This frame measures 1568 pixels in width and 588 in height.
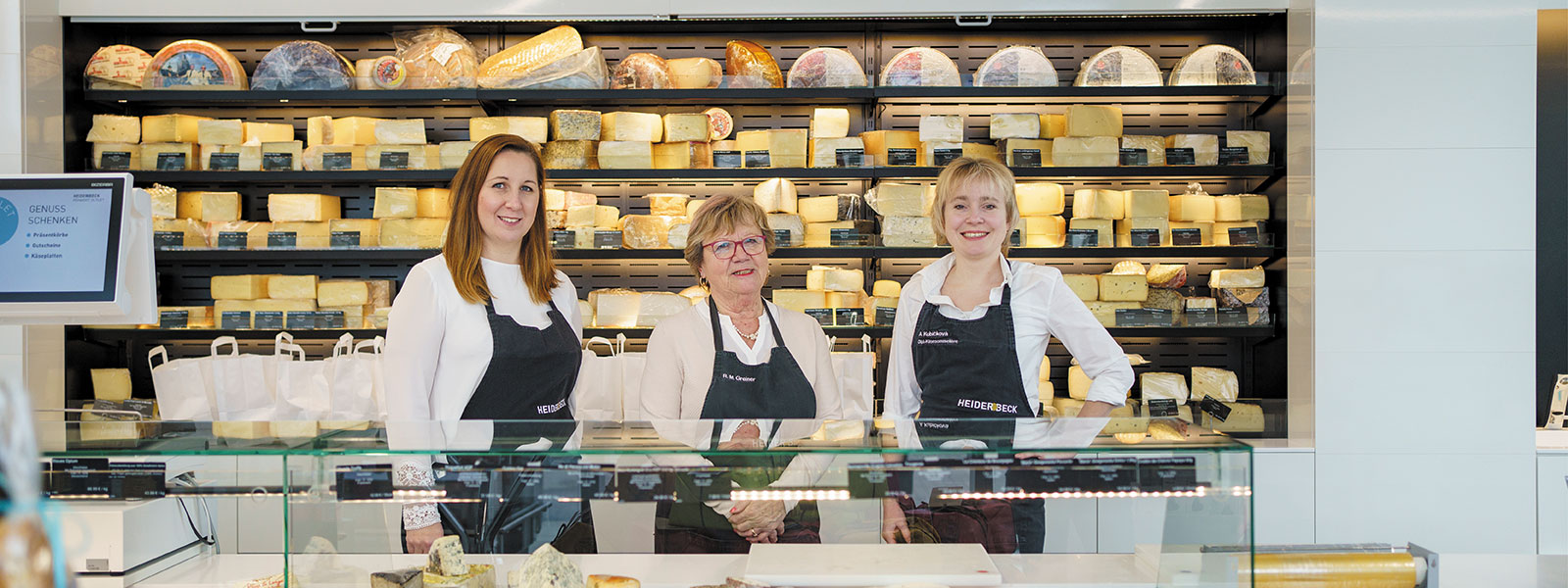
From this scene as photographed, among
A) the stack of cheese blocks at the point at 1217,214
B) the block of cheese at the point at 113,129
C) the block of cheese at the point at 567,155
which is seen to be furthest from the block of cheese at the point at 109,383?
the stack of cheese blocks at the point at 1217,214

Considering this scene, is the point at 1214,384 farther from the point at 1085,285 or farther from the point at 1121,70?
the point at 1121,70

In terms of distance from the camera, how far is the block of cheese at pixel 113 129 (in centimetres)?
381

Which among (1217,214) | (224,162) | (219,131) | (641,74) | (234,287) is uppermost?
(641,74)

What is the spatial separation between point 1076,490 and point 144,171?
3823 millimetres

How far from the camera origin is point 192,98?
151 inches

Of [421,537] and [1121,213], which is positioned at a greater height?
[1121,213]

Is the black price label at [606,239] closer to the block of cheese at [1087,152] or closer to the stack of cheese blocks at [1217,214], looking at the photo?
the block of cheese at [1087,152]

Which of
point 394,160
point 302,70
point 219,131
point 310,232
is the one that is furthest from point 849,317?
point 219,131

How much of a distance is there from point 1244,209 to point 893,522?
297cm

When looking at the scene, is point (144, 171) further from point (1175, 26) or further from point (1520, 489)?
point (1520, 489)

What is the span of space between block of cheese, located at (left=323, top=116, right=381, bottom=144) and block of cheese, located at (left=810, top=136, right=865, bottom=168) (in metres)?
1.67

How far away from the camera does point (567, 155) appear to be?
381 cm

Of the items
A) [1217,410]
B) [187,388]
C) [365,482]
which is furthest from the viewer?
[1217,410]

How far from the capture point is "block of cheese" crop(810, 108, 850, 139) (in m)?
3.84
